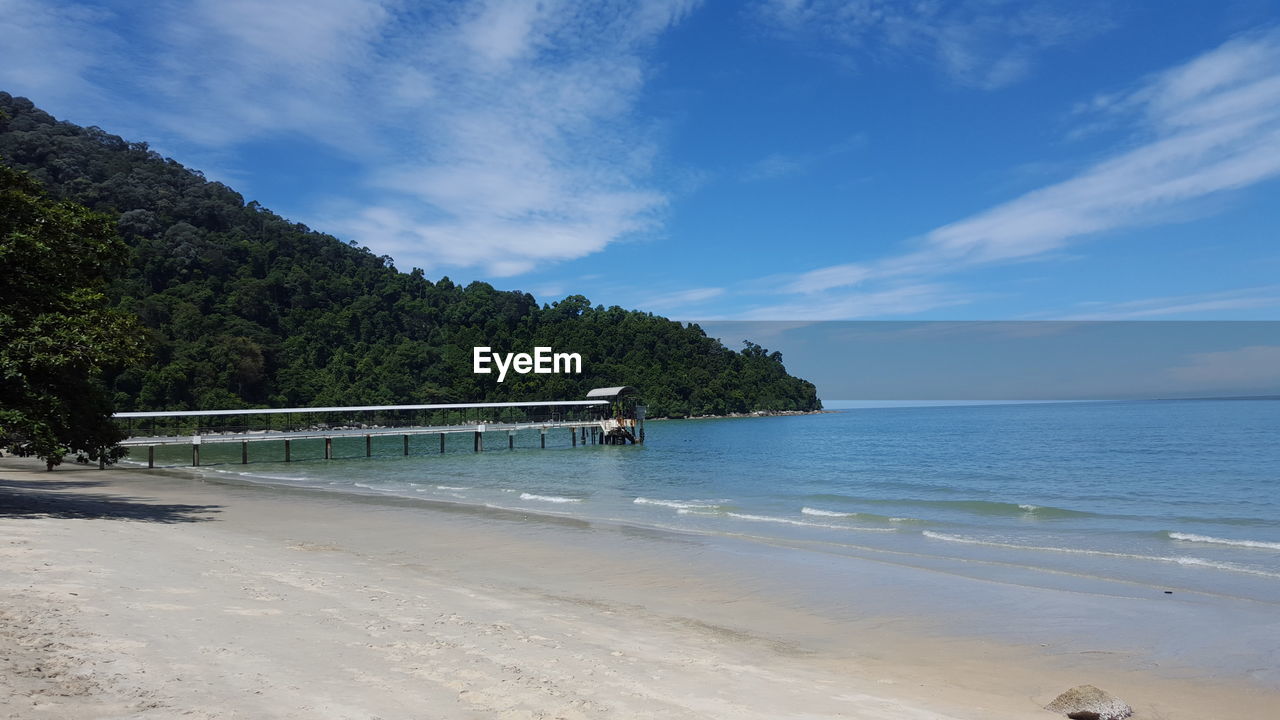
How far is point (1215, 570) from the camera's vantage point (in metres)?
14.0

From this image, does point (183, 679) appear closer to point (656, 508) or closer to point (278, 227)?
point (656, 508)

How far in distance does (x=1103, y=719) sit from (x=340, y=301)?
392ft

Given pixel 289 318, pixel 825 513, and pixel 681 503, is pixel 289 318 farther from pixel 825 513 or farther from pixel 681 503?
pixel 825 513

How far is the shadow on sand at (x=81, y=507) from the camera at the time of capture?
16688mm

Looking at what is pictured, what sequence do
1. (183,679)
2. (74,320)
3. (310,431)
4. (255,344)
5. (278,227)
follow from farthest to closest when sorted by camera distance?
(278,227) → (255,344) → (310,431) → (74,320) → (183,679)

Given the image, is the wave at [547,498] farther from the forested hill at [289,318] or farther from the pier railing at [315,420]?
the forested hill at [289,318]

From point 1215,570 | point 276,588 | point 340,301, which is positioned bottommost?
point 1215,570

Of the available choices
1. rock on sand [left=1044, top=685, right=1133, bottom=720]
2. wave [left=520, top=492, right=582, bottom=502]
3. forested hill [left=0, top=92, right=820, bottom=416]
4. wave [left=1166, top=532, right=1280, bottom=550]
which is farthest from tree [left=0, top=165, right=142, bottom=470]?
forested hill [left=0, top=92, right=820, bottom=416]

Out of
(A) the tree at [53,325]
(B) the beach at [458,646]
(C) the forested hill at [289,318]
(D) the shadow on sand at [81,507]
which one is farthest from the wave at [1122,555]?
(C) the forested hill at [289,318]

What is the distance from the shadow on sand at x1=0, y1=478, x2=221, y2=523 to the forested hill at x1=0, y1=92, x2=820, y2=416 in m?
53.5

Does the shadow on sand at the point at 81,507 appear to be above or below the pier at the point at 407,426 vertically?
below

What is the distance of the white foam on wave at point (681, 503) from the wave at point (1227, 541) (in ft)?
39.1

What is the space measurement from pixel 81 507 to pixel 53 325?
5881 mm

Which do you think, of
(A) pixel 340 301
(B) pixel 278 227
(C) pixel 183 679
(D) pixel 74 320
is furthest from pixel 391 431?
(B) pixel 278 227
